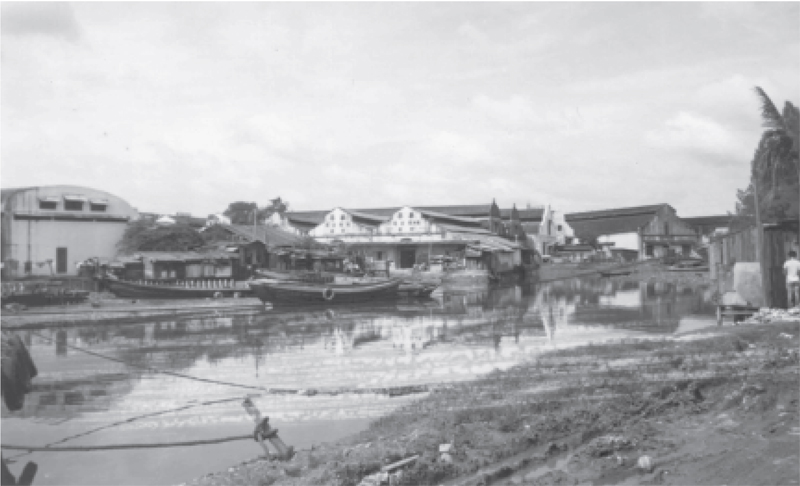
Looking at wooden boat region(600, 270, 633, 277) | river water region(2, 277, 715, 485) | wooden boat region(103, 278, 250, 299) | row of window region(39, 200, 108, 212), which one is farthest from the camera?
wooden boat region(600, 270, 633, 277)

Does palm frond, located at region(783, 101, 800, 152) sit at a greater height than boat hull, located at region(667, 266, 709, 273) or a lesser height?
greater

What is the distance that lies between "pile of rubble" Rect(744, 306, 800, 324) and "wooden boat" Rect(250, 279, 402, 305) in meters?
19.0

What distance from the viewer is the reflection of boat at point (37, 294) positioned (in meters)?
22.7

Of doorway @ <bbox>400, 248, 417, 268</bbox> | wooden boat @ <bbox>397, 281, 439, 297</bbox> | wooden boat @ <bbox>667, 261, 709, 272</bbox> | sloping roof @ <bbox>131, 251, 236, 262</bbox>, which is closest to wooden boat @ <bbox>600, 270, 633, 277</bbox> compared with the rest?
wooden boat @ <bbox>667, 261, 709, 272</bbox>

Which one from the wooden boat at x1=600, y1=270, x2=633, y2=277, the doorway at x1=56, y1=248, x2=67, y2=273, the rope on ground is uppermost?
the doorway at x1=56, y1=248, x2=67, y2=273

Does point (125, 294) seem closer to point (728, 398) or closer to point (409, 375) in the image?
point (409, 375)

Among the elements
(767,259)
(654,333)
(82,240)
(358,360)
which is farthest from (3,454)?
(82,240)

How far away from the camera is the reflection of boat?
74.5 ft

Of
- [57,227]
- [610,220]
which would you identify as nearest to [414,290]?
[57,227]

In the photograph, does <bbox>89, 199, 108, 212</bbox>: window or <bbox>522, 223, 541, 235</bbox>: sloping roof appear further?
<bbox>522, 223, 541, 235</bbox>: sloping roof

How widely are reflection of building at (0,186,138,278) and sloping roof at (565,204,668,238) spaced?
127 ft

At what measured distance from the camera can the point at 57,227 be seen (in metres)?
26.4

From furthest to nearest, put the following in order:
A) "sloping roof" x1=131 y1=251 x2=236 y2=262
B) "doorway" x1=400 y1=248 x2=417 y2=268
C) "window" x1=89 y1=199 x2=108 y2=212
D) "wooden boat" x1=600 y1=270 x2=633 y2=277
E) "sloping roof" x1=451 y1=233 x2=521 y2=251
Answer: "wooden boat" x1=600 y1=270 x2=633 y2=277, "sloping roof" x1=451 y1=233 x2=521 y2=251, "doorway" x1=400 y1=248 x2=417 y2=268, "sloping roof" x1=131 y1=251 x2=236 y2=262, "window" x1=89 y1=199 x2=108 y2=212

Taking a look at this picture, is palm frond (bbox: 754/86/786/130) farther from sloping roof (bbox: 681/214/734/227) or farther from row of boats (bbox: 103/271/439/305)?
sloping roof (bbox: 681/214/734/227)
